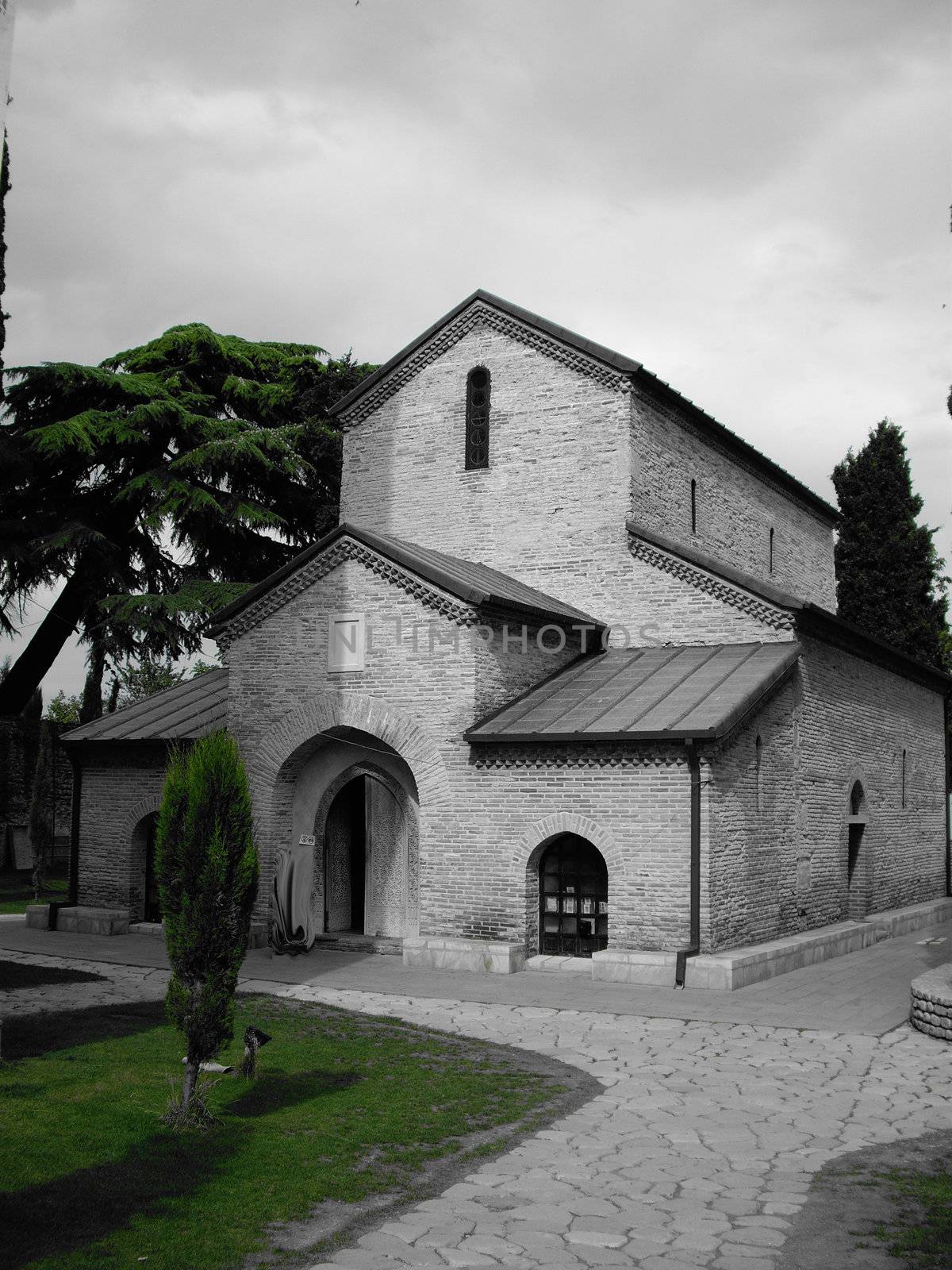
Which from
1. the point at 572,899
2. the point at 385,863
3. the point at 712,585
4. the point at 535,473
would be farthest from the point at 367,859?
the point at 535,473

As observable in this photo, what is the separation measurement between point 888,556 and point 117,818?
20004 mm

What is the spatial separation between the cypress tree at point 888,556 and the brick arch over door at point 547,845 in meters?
17.4

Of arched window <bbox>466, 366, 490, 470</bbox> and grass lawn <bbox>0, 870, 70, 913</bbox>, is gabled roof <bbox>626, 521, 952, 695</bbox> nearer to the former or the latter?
arched window <bbox>466, 366, 490, 470</bbox>

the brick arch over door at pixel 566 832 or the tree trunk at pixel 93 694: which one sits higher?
the tree trunk at pixel 93 694

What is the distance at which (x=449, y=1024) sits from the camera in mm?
10680

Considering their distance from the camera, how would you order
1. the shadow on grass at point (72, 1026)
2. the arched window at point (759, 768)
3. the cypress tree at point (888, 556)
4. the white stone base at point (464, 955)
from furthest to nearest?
the cypress tree at point (888, 556)
the arched window at point (759, 768)
the white stone base at point (464, 955)
the shadow on grass at point (72, 1026)

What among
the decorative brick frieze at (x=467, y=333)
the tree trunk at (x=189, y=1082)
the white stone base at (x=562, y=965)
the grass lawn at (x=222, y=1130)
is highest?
the decorative brick frieze at (x=467, y=333)

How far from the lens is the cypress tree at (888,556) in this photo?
2925 centimetres

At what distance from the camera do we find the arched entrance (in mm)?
15695

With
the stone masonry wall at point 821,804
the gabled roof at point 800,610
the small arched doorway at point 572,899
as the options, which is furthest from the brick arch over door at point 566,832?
the gabled roof at point 800,610

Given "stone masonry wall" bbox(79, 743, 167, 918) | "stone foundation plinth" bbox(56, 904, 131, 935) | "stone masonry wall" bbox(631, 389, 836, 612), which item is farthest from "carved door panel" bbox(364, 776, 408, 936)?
"stone masonry wall" bbox(631, 389, 836, 612)

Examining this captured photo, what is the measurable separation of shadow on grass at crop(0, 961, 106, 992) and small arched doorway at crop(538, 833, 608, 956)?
526 cm

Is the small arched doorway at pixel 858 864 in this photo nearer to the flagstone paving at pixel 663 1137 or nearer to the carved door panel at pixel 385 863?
the carved door panel at pixel 385 863

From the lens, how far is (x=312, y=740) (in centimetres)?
1574
